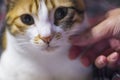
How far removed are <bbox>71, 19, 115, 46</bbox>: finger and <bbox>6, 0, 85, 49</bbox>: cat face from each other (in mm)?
20

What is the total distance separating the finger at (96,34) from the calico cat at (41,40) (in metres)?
0.02

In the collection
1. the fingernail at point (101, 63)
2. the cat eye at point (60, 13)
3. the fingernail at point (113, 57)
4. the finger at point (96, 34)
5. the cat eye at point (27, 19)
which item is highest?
the cat eye at point (60, 13)

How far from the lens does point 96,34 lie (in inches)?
20.3

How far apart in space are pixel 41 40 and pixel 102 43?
14cm

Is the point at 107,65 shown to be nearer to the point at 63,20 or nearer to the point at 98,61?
the point at 98,61

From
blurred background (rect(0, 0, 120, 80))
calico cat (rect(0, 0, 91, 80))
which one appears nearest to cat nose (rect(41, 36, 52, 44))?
calico cat (rect(0, 0, 91, 80))

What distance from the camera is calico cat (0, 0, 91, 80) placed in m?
0.47

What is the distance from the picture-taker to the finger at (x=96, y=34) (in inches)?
20.2

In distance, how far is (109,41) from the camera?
1.76 ft

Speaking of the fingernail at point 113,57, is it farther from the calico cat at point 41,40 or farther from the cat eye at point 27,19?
the cat eye at point 27,19

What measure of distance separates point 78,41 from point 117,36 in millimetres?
88

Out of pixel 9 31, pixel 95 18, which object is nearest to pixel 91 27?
pixel 95 18

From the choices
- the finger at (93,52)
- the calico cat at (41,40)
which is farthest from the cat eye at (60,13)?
the finger at (93,52)

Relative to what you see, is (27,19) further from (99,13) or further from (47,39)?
(99,13)
